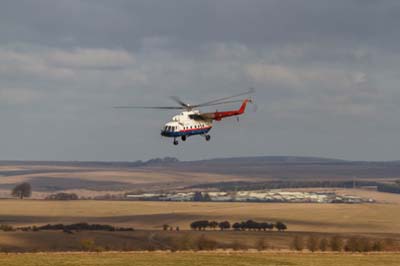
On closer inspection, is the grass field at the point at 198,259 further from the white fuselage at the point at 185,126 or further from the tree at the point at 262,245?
the tree at the point at 262,245

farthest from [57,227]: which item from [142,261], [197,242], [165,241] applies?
[142,261]

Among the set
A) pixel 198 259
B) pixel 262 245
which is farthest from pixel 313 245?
pixel 198 259

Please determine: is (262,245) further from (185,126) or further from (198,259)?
(185,126)

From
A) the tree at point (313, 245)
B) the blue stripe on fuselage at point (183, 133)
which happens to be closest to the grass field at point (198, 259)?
the blue stripe on fuselage at point (183, 133)

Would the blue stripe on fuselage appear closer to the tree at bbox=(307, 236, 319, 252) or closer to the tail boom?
the tail boom

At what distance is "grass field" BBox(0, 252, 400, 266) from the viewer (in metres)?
92.8

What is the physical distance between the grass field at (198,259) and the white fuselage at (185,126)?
592 inches

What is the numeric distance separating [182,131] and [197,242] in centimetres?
5291

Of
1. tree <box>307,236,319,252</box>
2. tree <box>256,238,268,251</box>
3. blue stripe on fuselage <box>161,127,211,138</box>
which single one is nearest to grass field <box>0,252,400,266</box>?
blue stripe on fuselage <box>161,127,211,138</box>

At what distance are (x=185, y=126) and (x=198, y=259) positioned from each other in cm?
1943

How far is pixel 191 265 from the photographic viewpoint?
90062 millimetres

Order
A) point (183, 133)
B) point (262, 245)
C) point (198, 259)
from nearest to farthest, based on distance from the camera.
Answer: point (183, 133) → point (198, 259) → point (262, 245)

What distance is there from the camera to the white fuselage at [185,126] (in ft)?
286

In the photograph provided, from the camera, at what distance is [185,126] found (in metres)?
88.4
